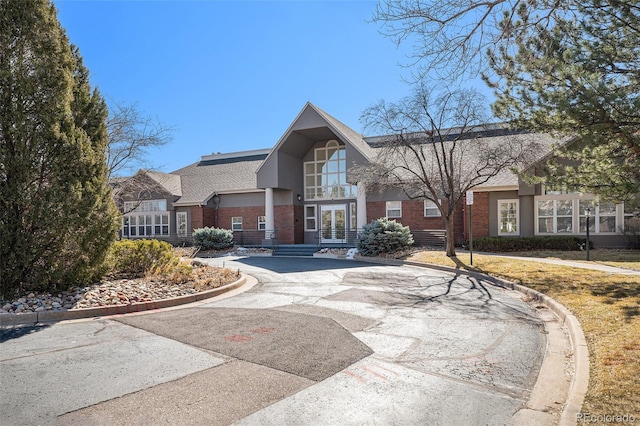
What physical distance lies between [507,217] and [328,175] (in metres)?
11.6

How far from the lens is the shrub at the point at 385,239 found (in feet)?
64.2

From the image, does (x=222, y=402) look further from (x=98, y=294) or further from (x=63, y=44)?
(x=63, y=44)

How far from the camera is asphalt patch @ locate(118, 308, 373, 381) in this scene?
5277 mm

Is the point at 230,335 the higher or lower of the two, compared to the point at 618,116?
lower

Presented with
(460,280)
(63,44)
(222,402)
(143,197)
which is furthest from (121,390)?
(143,197)

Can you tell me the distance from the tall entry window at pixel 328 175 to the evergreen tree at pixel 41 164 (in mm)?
18922

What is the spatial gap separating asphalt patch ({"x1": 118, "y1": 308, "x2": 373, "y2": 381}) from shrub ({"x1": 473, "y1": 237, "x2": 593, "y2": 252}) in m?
15.7

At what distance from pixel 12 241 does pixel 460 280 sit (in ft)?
39.2

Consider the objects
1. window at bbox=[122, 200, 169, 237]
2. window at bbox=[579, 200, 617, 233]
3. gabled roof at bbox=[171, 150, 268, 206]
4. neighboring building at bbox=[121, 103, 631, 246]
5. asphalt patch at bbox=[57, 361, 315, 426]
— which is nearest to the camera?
asphalt patch at bbox=[57, 361, 315, 426]

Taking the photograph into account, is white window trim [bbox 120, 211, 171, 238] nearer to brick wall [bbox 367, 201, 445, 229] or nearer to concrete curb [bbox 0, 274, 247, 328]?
brick wall [bbox 367, 201, 445, 229]

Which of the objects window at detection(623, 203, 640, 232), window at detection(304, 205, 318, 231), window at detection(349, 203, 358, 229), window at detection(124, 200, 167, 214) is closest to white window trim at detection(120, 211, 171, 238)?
window at detection(124, 200, 167, 214)

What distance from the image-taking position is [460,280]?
12773 millimetres

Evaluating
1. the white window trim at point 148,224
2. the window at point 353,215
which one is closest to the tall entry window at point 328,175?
the window at point 353,215

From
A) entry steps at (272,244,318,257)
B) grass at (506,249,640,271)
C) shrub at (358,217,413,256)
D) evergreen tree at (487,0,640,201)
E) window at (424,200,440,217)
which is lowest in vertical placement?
entry steps at (272,244,318,257)
